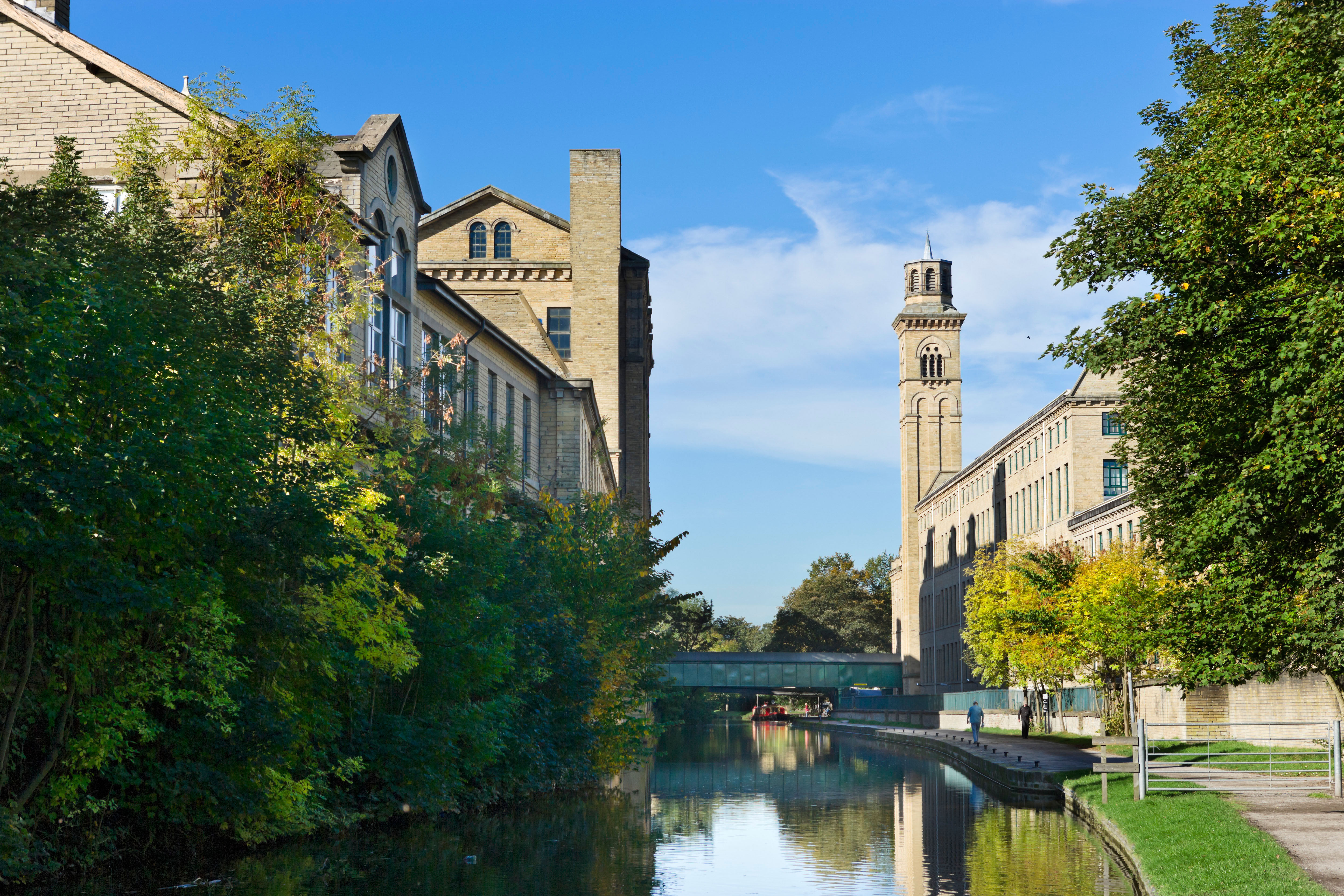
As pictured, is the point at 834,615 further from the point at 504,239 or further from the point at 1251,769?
the point at 1251,769

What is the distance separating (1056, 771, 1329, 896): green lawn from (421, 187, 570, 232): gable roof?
46493 millimetres

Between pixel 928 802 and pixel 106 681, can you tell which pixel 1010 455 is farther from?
pixel 106 681

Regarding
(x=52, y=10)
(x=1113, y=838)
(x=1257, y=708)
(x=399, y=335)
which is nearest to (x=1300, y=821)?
(x=1113, y=838)

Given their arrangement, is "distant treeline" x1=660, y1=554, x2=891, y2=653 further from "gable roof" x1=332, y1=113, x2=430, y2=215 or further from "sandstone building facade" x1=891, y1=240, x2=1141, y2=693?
"gable roof" x1=332, y1=113, x2=430, y2=215

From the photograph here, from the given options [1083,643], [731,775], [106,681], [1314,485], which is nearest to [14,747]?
[106,681]

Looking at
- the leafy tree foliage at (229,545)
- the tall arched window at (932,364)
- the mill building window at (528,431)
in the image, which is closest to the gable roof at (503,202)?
the mill building window at (528,431)

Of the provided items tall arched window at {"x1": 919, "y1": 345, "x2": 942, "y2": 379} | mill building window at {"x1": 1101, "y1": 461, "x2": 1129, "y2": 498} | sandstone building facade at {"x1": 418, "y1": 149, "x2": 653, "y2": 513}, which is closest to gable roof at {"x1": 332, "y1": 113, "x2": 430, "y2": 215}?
sandstone building facade at {"x1": 418, "y1": 149, "x2": 653, "y2": 513}

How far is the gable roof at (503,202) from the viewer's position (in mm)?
66375

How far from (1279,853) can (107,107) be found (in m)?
25.2

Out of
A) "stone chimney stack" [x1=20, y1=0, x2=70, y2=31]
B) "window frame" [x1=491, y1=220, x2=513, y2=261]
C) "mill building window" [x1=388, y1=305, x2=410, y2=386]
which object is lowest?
"mill building window" [x1=388, y1=305, x2=410, y2=386]

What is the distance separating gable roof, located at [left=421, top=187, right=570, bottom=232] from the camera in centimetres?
6638

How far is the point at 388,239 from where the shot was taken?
32.2 meters

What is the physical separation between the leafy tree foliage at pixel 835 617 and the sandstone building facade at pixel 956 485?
12.1ft

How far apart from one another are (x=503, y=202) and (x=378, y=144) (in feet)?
117
